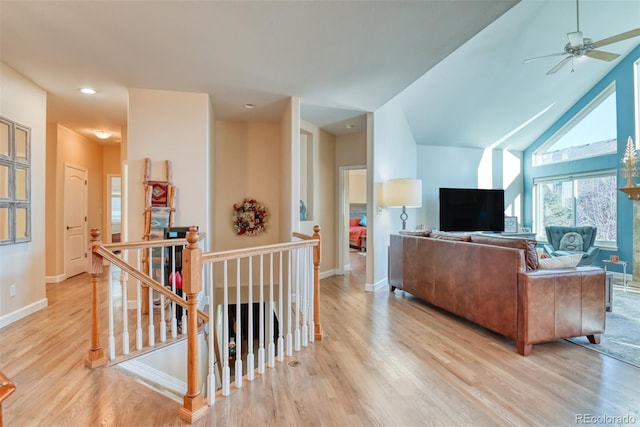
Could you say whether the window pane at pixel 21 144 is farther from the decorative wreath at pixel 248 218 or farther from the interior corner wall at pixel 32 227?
the decorative wreath at pixel 248 218

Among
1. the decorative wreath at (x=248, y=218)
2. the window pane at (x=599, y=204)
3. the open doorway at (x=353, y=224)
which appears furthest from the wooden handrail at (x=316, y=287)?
the window pane at (x=599, y=204)

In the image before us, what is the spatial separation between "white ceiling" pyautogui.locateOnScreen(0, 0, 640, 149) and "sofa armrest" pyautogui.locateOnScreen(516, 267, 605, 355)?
217 centimetres

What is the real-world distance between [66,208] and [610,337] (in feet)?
25.0

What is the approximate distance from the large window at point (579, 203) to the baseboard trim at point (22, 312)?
9.01 m

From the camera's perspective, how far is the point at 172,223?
3779mm

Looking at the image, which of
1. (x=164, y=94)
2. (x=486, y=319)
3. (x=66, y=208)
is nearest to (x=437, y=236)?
(x=486, y=319)

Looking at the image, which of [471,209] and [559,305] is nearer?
[559,305]

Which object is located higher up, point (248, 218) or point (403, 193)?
point (403, 193)

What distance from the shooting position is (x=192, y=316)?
6.34ft

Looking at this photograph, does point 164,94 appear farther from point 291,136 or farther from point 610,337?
point 610,337

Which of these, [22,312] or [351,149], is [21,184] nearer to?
[22,312]

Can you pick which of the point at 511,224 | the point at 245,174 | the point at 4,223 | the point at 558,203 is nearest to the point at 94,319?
the point at 4,223

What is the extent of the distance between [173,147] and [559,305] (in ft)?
14.1

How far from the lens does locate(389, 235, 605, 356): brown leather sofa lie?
105 inches
